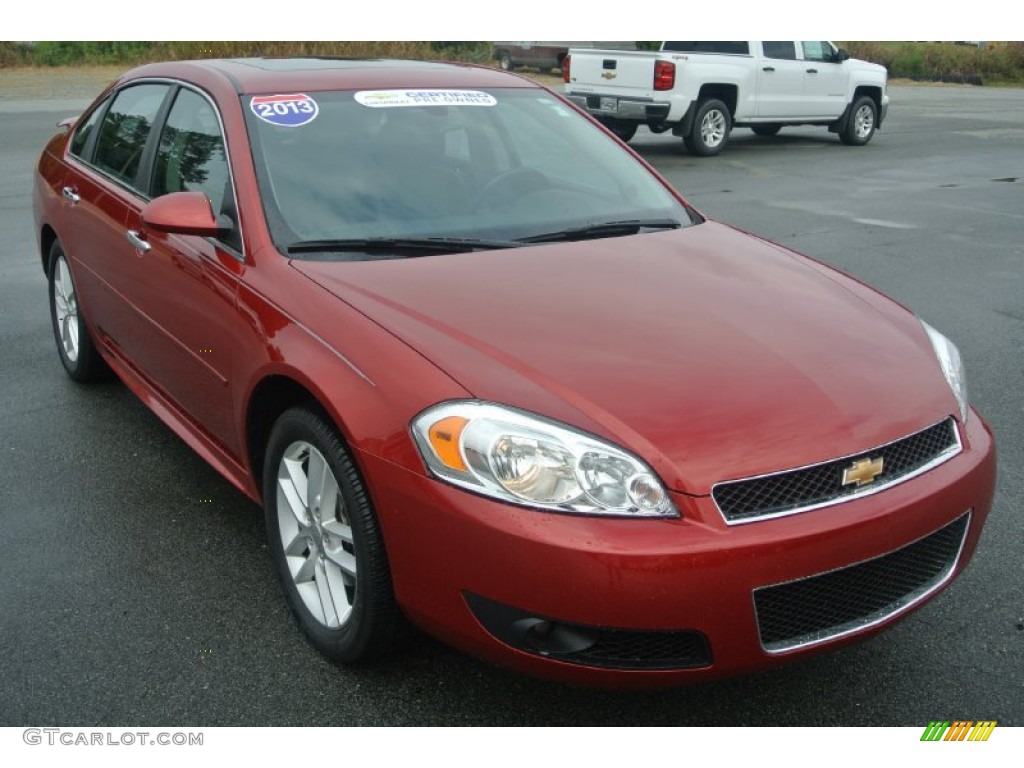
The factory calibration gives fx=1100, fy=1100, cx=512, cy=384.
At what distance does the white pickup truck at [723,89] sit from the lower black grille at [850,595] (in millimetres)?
12985

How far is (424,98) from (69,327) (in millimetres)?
2491

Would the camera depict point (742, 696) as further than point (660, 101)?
No

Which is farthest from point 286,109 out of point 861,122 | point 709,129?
point 861,122

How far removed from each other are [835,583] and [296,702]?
1.44m

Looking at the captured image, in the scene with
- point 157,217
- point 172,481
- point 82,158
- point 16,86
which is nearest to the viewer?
point 157,217

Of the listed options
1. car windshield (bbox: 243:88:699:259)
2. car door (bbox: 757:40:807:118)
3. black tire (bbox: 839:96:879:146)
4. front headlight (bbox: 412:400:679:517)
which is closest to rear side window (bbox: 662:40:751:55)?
car door (bbox: 757:40:807:118)

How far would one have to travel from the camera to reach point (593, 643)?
100 inches

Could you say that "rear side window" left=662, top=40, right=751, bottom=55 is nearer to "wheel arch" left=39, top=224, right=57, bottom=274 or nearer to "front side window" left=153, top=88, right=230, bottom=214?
"wheel arch" left=39, top=224, right=57, bottom=274

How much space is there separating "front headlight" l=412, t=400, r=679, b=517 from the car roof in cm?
189

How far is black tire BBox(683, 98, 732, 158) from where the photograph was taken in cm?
1549

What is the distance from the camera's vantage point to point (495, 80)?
175 inches
